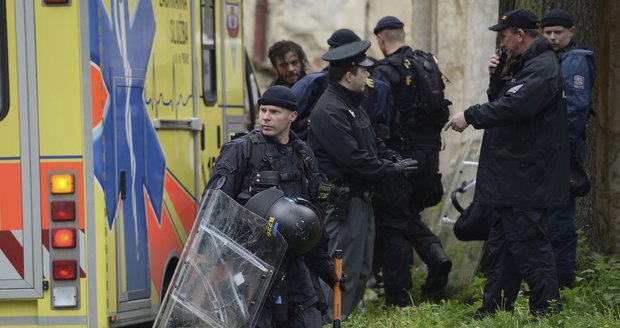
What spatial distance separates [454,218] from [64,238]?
5.00 m

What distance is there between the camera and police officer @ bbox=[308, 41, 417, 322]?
857cm

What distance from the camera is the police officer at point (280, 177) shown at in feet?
22.1

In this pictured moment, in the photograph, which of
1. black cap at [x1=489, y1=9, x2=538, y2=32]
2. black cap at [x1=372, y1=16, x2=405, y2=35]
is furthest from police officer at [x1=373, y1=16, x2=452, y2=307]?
black cap at [x1=489, y1=9, x2=538, y2=32]

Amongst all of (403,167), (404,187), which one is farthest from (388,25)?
(403,167)

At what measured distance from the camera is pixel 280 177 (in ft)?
22.4

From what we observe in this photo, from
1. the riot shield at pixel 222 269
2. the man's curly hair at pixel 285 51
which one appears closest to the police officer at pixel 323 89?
the man's curly hair at pixel 285 51

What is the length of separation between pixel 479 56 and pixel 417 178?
2470mm

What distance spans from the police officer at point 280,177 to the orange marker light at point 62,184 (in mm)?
789

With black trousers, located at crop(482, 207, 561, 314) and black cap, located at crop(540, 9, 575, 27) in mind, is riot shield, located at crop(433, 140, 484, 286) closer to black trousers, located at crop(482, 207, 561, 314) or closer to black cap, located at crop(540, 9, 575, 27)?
black cap, located at crop(540, 9, 575, 27)

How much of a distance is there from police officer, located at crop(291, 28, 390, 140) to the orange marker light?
9.22 ft

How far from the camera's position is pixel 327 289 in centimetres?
892

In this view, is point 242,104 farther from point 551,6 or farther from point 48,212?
point 48,212

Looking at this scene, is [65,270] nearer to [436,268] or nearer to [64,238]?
[64,238]

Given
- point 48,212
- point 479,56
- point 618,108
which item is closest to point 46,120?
point 48,212
